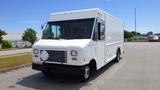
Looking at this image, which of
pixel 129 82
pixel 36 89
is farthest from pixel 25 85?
pixel 129 82

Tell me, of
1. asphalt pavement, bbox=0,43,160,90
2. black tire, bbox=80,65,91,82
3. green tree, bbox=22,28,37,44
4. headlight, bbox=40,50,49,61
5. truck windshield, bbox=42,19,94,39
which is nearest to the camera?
asphalt pavement, bbox=0,43,160,90

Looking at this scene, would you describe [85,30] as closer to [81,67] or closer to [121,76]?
[81,67]

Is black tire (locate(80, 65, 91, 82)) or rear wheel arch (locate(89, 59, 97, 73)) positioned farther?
rear wheel arch (locate(89, 59, 97, 73))

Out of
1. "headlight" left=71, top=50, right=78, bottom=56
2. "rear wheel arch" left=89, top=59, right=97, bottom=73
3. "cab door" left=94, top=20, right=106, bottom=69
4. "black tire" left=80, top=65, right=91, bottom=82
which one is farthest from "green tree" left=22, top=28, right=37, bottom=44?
"headlight" left=71, top=50, right=78, bottom=56

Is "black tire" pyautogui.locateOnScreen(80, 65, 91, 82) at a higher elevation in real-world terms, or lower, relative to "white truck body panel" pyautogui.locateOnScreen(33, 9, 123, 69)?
lower

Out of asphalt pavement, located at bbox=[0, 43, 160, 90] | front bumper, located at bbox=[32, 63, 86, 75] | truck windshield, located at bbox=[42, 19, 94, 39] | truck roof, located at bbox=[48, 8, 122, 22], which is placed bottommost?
asphalt pavement, located at bbox=[0, 43, 160, 90]

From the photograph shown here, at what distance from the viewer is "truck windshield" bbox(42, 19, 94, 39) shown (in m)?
8.32

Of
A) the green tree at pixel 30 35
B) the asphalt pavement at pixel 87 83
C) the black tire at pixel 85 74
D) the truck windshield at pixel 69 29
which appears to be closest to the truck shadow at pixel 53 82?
the asphalt pavement at pixel 87 83

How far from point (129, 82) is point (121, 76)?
1107mm

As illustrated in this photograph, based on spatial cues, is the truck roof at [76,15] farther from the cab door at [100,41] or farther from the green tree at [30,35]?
the green tree at [30,35]

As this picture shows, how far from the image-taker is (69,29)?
8688 mm

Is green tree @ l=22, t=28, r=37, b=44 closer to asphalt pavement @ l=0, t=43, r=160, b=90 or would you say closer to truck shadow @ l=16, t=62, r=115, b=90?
asphalt pavement @ l=0, t=43, r=160, b=90

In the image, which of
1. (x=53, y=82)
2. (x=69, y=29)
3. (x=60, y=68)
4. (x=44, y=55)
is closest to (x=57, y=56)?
(x=60, y=68)

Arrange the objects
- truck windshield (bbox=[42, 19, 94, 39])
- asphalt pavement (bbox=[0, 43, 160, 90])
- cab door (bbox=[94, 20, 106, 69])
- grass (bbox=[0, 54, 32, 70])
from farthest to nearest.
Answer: grass (bbox=[0, 54, 32, 70]) → cab door (bbox=[94, 20, 106, 69]) → truck windshield (bbox=[42, 19, 94, 39]) → asphalt pavement (bbox=[0, 43, 160, 90])
